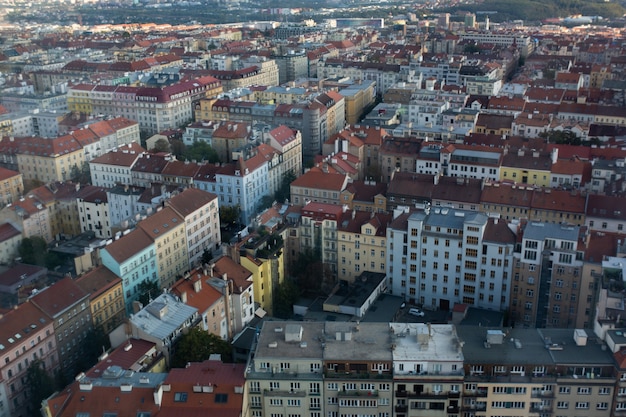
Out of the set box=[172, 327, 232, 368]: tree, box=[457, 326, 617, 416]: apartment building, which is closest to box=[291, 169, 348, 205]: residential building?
box=[172, 327, 232, 368]: tree

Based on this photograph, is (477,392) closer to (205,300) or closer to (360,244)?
(205,300)

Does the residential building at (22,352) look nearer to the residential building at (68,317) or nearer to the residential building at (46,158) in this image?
the residential building at (68,317)

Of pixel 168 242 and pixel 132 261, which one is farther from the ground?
pixel 132 261

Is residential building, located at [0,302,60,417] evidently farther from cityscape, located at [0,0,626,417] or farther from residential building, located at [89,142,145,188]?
residential building, located at [89,142,145,188]

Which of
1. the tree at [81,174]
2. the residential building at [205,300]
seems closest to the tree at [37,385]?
the residential building at [205,300]

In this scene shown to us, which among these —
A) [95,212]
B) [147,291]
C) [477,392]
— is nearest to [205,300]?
[147,291]

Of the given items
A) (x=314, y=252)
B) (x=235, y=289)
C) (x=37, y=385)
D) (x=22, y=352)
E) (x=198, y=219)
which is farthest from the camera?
(x=198, y=219)
